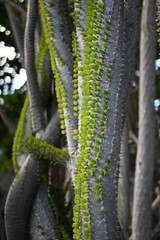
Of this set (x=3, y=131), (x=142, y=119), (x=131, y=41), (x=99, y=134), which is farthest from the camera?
(x=3, y=131)

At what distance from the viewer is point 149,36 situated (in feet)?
5.69

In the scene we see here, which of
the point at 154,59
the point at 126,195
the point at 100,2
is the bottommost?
the point at 126,195

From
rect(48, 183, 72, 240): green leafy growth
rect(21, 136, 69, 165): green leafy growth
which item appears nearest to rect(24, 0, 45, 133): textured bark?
rect(21, 136, 69, 165): green leafy growth

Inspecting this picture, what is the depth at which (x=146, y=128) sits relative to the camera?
5.56ft

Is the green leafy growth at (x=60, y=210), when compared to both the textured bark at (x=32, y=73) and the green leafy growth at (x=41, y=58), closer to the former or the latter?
the textured bark at (x=32, y=73)

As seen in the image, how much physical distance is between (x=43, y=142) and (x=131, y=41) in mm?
423

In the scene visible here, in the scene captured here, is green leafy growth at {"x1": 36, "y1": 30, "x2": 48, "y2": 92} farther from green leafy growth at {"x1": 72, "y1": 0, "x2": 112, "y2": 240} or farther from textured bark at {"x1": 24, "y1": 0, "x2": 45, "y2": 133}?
green leafy growth at {"x1": 72, "y1": 0, "x2": 112, "y2": 240}

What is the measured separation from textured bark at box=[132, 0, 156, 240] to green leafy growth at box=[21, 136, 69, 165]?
1.16 feet

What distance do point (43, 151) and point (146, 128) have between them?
433 millimetres

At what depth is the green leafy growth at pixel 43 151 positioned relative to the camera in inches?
55.4

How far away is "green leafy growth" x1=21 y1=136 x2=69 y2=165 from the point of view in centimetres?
141

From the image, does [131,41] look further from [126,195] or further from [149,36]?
[126,195]

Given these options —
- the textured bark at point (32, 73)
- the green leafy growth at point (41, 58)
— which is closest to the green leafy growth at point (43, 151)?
the textured bark at point (32, 73)

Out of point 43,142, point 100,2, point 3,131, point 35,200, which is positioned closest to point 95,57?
point 100,2
